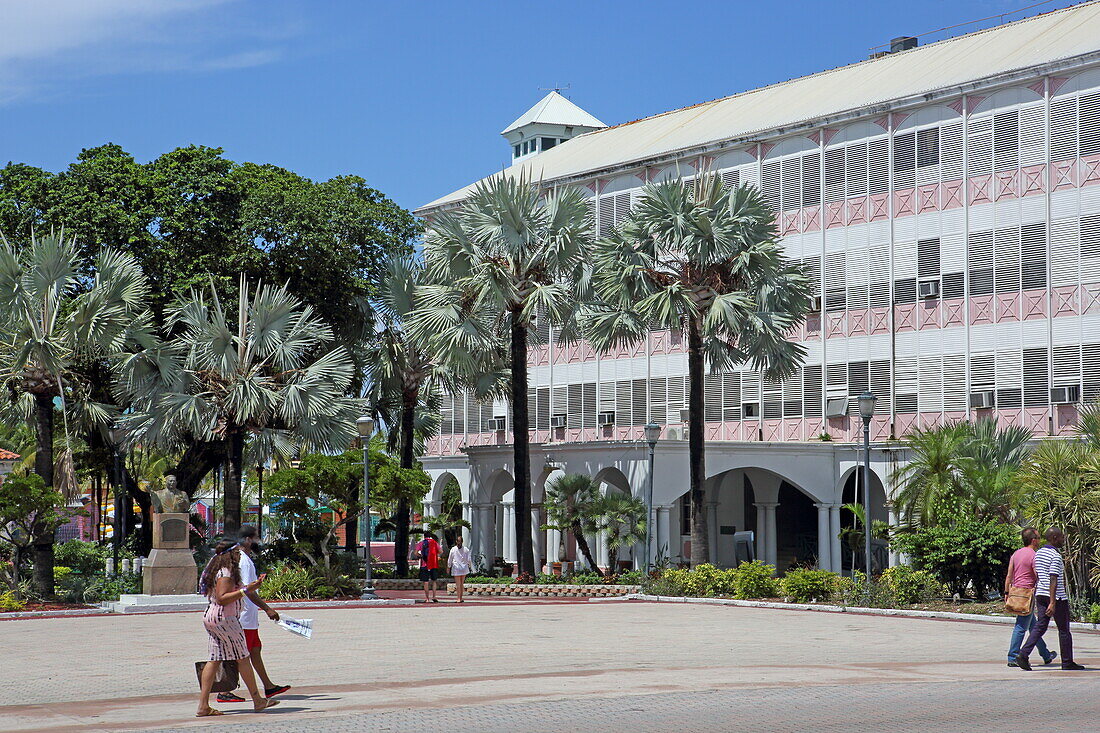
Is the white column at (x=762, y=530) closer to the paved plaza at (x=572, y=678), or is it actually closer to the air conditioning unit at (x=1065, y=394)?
the air conditioning unit at (x=1065, y=394)

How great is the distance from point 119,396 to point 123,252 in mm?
4323

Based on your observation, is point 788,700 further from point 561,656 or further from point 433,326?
point 433,326

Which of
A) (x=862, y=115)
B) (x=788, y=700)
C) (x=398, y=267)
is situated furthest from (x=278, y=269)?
(x=788, y=700)

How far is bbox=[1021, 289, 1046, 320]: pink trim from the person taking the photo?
133 feet

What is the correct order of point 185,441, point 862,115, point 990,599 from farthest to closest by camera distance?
point 862,115 → point 185,441 → point 990,599

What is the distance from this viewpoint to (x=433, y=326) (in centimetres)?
3991

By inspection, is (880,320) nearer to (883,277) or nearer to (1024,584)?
(883,277)

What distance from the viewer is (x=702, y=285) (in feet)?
120

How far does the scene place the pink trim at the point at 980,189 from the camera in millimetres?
41656

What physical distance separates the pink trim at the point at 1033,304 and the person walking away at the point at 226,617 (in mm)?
32428

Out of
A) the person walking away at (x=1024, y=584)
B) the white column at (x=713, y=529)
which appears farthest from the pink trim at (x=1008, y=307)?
the person walking away at (x=1024, y=584)

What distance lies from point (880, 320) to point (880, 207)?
3.37 m

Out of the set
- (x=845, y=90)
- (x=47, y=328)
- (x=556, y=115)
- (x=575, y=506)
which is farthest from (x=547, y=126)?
(x=47, y=328)

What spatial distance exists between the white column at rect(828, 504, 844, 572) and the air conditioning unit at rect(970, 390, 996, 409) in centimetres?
493
